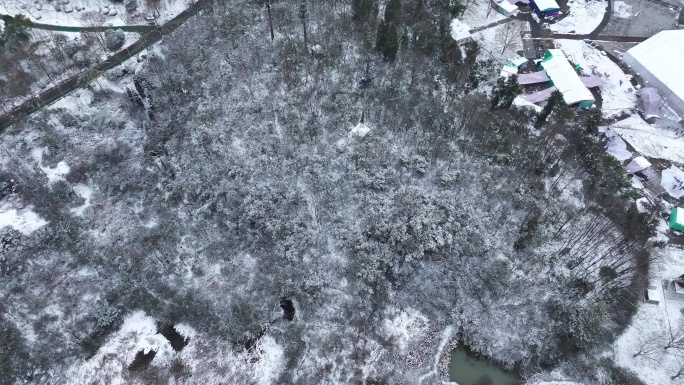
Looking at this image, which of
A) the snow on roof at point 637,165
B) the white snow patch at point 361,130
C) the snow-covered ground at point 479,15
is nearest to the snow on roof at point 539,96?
the snow on roof at point 637,165

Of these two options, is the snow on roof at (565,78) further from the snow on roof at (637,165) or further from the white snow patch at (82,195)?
the white snow patch at (82,195)

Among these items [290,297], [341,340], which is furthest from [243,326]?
[341,340]

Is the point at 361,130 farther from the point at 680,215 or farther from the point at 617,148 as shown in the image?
the point at 680,215

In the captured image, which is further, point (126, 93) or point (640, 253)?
point (126, 93)

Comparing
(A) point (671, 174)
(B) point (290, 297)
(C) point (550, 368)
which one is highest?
(A) point (671, 174)

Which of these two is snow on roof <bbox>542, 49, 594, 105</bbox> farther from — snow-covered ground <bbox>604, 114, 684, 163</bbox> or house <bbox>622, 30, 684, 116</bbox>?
house <bbox>622, 30, 684, 116</bbox>

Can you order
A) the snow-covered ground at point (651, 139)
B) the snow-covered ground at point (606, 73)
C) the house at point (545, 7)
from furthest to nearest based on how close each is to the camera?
1. the house at point (545, 7)
2. the snow-covered ground at point (606, 73)
3. the snow-covered ground at point (651, 139)

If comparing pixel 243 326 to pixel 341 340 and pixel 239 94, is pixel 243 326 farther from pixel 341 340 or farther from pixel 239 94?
pixel 239 94
